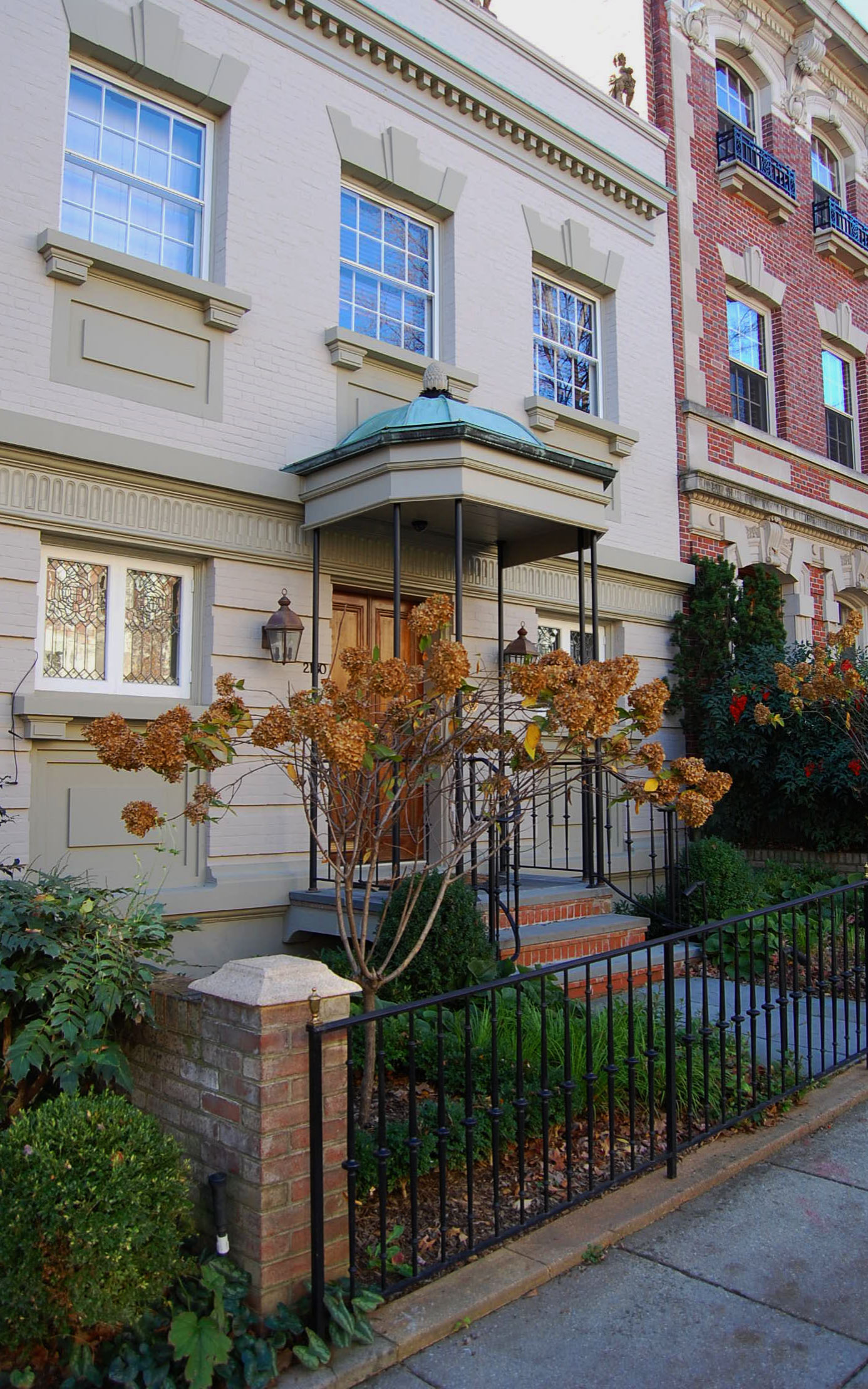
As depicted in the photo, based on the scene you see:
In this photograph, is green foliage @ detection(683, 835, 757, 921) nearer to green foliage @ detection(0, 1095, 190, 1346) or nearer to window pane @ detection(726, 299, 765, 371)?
green foliage @ detection(0, 1095, 190, 1346)

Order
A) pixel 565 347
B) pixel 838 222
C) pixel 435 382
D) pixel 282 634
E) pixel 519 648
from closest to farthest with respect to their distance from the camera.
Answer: pixel 282 634, pixel 435 382, pixel 519 648, pixel 565 347, pixel 838 222

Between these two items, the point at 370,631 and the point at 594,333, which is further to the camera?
the point at 594,333

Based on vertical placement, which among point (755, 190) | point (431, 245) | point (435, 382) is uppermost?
point (755, 190)

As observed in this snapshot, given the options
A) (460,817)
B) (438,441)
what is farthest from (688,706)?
(460,817)

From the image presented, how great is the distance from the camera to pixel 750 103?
1355 cm

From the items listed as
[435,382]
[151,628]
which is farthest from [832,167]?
[151,628]

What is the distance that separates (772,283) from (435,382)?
7.21 metres

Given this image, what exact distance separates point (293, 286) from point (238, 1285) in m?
6.82

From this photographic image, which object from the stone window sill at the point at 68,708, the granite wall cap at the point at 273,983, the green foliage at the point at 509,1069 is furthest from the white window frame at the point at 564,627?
the granite wall cap at the point at 273,983

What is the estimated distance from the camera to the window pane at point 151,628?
7012 millimetres

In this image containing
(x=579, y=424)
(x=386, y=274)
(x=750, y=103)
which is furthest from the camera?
(x=750, y=103)

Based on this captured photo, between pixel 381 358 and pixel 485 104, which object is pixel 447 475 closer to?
pixel 381 358

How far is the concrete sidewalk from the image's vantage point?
2941 millimetres

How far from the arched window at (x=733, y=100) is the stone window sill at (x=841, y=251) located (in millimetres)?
1605
